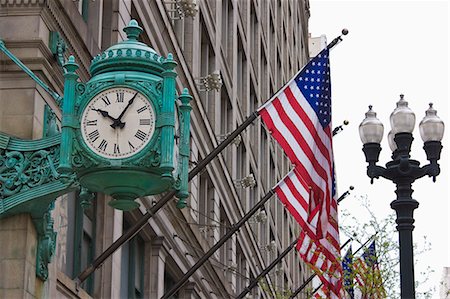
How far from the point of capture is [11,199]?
1162cm

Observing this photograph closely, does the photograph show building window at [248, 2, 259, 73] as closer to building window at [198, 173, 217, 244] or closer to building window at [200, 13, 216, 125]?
building window at [200, 13, 216, 125]

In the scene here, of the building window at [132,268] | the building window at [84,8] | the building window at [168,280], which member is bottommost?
the building window at [132,268]

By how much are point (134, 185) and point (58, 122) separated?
16.8 ft

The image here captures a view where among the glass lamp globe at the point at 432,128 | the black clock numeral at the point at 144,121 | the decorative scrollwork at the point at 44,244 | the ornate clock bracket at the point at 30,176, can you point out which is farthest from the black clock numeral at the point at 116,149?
the glass lamp globe at the point at 432,128

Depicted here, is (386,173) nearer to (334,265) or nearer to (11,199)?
(334,265)

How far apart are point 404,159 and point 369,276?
1075 cm

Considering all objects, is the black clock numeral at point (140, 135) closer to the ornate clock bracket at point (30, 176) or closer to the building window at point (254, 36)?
the ornate clock bracket at point (30, 176)

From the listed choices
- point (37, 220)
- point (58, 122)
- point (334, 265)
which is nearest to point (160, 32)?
point (334, 265)

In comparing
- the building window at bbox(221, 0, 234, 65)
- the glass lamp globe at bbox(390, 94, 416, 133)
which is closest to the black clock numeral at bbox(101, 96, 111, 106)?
the glass lamp globe at bbox(390, 94, 416, 133)

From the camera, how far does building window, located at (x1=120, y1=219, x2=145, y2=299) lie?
2383 cm

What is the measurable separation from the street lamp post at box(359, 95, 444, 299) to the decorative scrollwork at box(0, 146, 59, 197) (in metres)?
8.43

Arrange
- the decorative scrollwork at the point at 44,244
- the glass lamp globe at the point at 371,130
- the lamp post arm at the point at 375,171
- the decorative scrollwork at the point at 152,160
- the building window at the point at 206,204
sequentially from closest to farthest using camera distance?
the decorative scrollwork at the point at 152,160 < the decorative scrollwork at the point at 44,244 < the lamp post arm at the point at 375,171 < the glass lamp globe at the point at 371,130 < the building window at the point at 206,204

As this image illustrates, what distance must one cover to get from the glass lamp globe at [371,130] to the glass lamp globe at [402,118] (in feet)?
1.09

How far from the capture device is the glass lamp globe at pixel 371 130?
19234 millimetres
